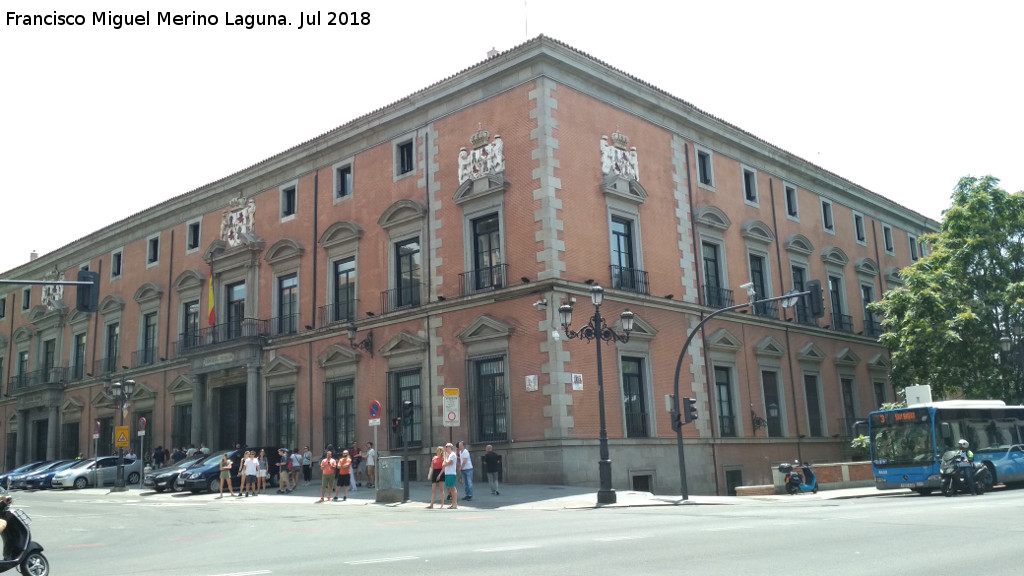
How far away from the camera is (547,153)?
26703 millimetres

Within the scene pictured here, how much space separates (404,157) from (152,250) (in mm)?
18210

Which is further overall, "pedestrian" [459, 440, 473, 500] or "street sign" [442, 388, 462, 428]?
"street sign" [442, 388, 462, 428]

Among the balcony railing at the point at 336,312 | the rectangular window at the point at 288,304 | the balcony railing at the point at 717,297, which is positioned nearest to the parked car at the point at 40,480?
the rectangular window at the point at 288,304

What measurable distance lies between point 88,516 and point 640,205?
18717mm

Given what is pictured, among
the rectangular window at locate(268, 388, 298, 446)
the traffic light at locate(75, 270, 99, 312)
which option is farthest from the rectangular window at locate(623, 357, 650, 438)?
the traffic light at locate(75, 270, 99, 312)

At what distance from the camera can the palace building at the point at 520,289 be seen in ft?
87.4

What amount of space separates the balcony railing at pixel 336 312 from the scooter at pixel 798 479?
15.7m

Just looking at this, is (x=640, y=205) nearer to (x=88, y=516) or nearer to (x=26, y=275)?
(x=88, y=516)

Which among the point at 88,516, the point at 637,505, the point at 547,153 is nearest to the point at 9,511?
the point at 88,516

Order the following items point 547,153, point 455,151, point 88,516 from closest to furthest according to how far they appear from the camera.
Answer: point 88,516 → point 547,153 → point 455,151

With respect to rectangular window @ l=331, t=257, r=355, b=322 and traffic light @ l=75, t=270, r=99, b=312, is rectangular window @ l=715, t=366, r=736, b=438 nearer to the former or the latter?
rectangular window @ l=331, t=257, r=355, b=322

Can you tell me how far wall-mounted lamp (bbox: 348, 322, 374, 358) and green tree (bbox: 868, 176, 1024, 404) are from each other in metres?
20.0

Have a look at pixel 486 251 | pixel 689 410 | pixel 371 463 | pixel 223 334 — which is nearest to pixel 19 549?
pixel 689 410

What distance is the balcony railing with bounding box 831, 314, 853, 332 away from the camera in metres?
39.1
